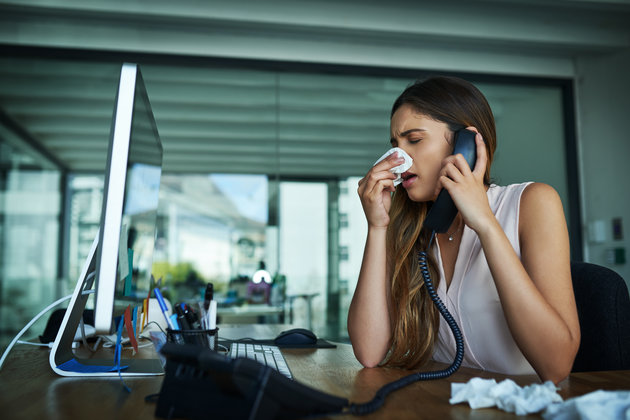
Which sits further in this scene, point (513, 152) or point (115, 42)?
point (513, 152)

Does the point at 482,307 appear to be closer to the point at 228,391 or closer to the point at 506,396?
the point at 506,396

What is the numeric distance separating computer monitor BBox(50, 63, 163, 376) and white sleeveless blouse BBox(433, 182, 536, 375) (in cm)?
68

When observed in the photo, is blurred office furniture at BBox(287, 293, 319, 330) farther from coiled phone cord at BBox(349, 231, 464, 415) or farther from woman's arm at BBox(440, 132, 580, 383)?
woman's arm at BBox(440, 132, 580, 383)

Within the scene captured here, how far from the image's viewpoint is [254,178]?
12.3 ft

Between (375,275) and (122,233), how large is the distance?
670 mm

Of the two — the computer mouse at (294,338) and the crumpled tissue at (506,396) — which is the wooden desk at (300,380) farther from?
the computer mouse at (294,338)

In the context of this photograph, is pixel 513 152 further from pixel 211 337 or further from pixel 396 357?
pixel 211 337

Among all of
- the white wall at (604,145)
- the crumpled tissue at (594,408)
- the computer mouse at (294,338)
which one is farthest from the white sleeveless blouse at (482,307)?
the white wall at (604,145)

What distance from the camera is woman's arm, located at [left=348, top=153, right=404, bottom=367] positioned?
119 centimetres

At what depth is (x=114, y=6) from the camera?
120 inches

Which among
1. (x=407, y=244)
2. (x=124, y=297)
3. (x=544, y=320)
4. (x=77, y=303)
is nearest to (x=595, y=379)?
(x=544, y=320)

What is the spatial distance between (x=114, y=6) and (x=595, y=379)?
319cm

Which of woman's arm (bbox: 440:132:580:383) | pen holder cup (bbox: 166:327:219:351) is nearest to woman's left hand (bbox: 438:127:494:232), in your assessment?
woman's arm (bbox: 440:132:580:383)

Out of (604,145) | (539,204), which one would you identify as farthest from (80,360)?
(604,145)
